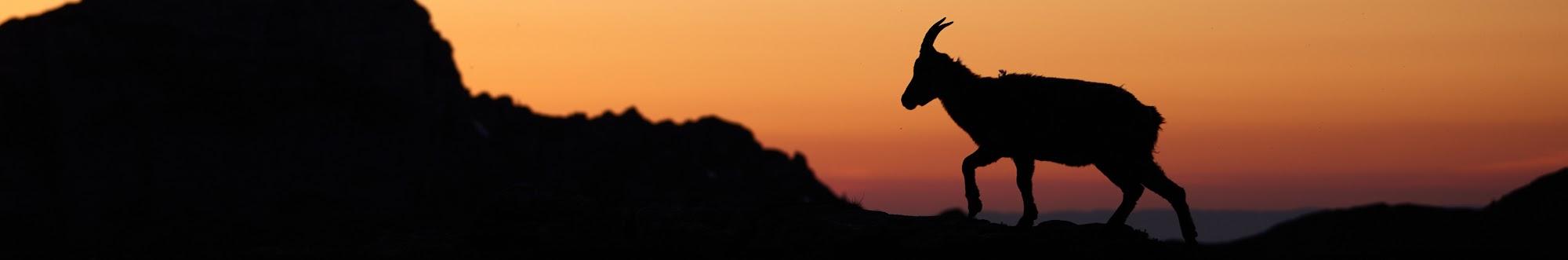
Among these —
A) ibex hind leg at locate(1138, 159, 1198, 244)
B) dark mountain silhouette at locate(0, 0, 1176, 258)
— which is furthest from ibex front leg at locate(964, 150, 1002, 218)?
dark mountain silhouette at locate(0, 0, 1176, 258)

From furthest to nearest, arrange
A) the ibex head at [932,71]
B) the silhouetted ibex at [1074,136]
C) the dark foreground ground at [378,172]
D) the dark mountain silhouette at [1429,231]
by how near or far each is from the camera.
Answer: the dark mountain silhouette at [1429,231]
the ibex head at [932,71]
the silhouetted ibex at [1074,136]
the dark foreground ground at [378,172]

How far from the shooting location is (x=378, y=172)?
102 metres

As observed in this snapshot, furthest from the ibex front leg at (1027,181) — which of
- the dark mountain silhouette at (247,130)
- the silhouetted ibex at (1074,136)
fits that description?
the dark mountain silhouette at (247,130)

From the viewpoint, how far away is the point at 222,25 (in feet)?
324

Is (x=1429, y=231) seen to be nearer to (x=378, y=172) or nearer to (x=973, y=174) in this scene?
(x=973, y=174)

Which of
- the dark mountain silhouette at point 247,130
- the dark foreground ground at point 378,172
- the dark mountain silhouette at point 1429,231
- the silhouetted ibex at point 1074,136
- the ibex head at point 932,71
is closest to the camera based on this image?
the dark foreground ground at point 378,172

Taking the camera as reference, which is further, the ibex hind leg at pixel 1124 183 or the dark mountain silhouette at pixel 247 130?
the dark mountain silhouette at pixel 247 130

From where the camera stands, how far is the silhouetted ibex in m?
16.8

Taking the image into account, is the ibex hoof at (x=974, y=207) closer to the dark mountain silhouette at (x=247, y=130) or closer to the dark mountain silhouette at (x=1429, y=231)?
the dark mountain silhouette at (x=1429, y=231)

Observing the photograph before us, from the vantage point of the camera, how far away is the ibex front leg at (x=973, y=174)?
17.2m

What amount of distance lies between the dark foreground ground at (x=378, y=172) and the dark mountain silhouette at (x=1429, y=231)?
118 mm

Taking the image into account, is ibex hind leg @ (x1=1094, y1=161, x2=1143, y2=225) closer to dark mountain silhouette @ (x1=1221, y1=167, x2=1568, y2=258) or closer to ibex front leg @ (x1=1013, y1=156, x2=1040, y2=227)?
ibex front leg @ (x1=1013, y1=156, x2=1040, y2=227)

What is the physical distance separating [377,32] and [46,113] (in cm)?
2505

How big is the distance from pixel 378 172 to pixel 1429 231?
7524 centimetres
